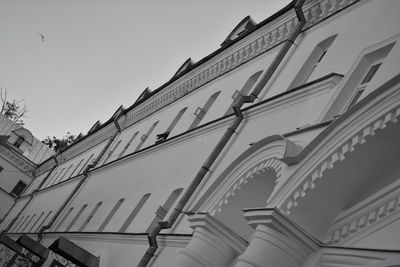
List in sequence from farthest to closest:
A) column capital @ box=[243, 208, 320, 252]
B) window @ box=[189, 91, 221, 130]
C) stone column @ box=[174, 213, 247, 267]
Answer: window @ box=[189, 91, 221, 130] → stone column @ box=[174, 213, 247, 267] → column capital @ box=[243, 208, 320, 252]

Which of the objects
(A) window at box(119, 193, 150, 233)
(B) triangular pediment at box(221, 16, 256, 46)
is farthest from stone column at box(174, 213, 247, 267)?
(B) triangular pediment at box(221, 16, 256, 46)

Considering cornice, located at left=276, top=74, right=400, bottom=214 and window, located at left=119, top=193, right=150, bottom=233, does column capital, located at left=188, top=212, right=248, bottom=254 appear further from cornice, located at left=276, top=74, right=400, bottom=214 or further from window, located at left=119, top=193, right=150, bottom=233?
window, located at left=119, top=193, right=150, bottom=233

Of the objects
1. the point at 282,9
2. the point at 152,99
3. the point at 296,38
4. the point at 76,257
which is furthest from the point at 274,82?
the point at 152,99

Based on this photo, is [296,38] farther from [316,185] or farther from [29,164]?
[29,164]

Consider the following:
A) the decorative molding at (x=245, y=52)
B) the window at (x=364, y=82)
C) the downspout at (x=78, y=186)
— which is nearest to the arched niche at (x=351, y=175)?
the window at (x=364, y=82)

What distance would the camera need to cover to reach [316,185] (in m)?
6.64

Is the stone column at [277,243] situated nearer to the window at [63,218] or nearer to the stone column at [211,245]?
the stone column at [211,245]

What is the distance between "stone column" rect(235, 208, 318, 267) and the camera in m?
6.45

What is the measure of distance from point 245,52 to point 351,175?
8.26 m

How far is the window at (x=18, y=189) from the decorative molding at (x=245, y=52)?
104ft

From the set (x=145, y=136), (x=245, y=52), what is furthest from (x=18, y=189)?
(x=245, y=52)

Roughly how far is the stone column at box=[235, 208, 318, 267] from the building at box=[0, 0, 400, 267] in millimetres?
15

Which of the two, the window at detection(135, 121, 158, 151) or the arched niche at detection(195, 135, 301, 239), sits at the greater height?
the window at detection(135, 121, 158, 151)

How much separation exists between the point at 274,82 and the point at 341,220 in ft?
17.0
